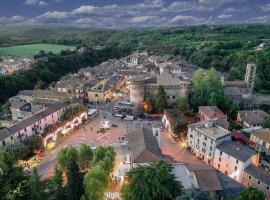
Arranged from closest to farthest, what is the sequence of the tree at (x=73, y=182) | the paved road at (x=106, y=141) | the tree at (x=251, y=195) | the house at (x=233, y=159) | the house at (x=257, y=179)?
the tree at (x=251, y=195) → the tree at (x=73, y=182) → the house at (x=257, y=179) → the house at (x=233, y=159) → the paved road at (x=106, y=141)

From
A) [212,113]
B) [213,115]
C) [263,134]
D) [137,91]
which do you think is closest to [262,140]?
[263,134]

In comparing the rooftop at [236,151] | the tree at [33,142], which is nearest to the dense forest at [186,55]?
the tree at [33,142]

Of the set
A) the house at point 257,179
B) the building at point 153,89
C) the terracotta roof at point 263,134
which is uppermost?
the building at point 153,89

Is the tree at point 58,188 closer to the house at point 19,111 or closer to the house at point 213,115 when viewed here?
the house at point 213,115

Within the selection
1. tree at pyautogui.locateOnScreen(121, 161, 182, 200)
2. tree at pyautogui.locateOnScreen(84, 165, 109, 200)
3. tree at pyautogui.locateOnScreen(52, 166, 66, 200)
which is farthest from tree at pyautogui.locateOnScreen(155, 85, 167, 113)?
tree at pyautogui.locateOnScreen(52, 166, 66, 200)

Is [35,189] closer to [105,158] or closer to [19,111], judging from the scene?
[105,158]

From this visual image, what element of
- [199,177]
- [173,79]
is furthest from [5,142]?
[173,79]

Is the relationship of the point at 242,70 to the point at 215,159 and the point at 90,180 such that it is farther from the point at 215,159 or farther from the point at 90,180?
the point at 90,180
